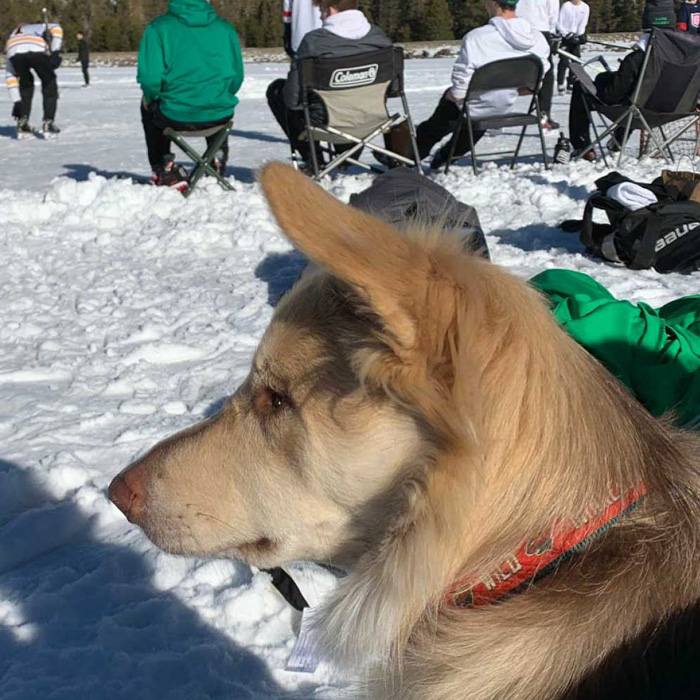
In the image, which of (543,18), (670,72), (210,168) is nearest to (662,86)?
(670,72)

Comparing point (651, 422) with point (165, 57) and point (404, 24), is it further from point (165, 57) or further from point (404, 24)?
point (404, 24)

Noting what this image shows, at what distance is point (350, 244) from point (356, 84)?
26.3 feet

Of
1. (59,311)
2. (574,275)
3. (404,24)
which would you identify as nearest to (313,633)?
(574,275)

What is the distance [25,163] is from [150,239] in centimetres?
536

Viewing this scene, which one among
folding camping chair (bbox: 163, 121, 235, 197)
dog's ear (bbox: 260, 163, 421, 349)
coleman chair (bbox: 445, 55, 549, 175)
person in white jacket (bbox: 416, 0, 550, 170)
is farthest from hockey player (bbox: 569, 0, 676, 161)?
dog's ear (bbox: 260, 163, 421, 349)

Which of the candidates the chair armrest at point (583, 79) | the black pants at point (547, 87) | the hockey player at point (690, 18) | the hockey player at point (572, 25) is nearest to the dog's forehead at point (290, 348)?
the chair armrest at point (583, 79)

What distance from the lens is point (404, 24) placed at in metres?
48.2

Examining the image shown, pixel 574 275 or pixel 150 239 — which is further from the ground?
pixel 574 275

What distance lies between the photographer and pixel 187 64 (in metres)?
9.06

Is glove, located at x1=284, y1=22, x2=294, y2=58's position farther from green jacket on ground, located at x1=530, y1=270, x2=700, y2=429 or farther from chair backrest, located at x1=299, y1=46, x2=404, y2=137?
green jacket on ground, located at x1=530, y1=270, x2=700, y2=429

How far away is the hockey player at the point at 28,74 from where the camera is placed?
1452 centimetres

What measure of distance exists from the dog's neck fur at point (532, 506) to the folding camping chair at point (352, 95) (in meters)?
7.49

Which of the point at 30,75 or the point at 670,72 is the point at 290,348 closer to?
the point at 670,72

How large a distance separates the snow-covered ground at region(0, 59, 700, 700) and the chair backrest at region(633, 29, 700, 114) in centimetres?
80
